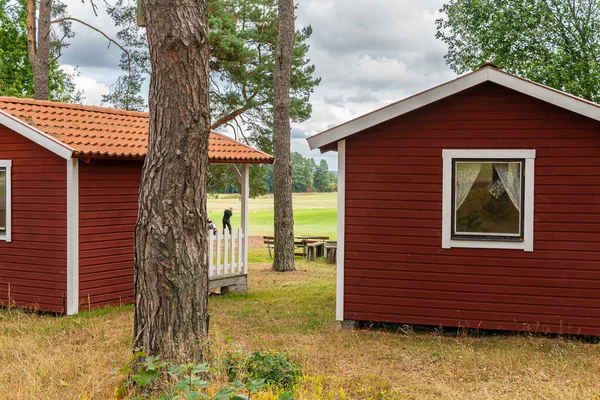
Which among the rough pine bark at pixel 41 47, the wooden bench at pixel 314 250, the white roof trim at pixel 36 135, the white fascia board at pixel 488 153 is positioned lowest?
the wooden bench at pixel 314 250

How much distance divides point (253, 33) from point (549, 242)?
19.0 m

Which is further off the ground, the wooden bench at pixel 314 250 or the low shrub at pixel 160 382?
the low shrub at pixel 160 382

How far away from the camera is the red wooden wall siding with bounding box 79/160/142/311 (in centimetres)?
1101

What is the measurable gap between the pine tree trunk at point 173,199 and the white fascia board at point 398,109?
12.2 feet

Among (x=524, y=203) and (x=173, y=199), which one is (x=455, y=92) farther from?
(x=173, y=199)

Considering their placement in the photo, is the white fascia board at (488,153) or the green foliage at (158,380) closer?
the green foliage at (158,380)

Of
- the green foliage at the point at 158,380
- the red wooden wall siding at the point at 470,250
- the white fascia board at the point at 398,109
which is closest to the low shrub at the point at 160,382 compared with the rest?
the green foliage at the point at 158,380

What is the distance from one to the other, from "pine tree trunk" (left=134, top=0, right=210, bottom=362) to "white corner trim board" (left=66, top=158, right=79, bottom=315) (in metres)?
5.33

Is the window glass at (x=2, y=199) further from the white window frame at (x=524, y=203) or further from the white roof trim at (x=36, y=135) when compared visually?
the white window frame at (x=524, y=203)

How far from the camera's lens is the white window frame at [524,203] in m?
8.89

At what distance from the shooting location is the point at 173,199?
18.9 ft

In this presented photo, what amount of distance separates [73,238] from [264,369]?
A: 608cm

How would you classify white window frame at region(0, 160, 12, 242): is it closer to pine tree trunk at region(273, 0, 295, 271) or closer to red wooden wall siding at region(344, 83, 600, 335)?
red wooden wall siding at region(344, 83, 600, 335)

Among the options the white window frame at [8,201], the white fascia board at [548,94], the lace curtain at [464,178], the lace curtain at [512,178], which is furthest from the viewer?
the white window frame at [8,201]
